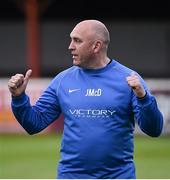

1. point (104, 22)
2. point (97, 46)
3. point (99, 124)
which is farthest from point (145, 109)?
point (104, 22)

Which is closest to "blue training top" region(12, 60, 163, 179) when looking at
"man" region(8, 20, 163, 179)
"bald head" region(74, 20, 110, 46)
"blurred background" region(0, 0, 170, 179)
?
"man" region(8, 20, 163, 179)

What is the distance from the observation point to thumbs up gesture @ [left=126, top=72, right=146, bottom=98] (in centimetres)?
657

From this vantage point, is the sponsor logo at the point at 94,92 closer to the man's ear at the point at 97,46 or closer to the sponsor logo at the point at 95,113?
the sponsor logo at the point at 95,113

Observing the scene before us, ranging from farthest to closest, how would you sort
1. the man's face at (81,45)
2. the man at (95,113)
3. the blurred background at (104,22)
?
1. the blurred background at (104,22)
2. the man's face at (81,45)
3. the man at (95,113)

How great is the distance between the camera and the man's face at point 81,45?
690 centimetres

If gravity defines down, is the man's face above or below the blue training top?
above

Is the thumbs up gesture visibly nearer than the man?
Yes

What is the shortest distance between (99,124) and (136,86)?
487 millimetres

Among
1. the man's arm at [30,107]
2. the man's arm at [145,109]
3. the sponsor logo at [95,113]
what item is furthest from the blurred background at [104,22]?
the man's arm at [145,109]

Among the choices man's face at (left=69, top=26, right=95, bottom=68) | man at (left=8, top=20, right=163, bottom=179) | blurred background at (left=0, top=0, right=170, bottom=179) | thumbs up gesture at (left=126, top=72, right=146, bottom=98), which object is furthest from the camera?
blurred background at (left=0, top=0, right=170, bottom=179)

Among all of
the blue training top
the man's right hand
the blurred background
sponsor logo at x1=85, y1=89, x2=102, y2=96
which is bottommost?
the blurred background

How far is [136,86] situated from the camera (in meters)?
6.56

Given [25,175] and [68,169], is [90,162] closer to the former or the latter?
[68,169]

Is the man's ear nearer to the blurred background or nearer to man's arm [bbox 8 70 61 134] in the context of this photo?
man's arm [bbox 8 70 61 134]
